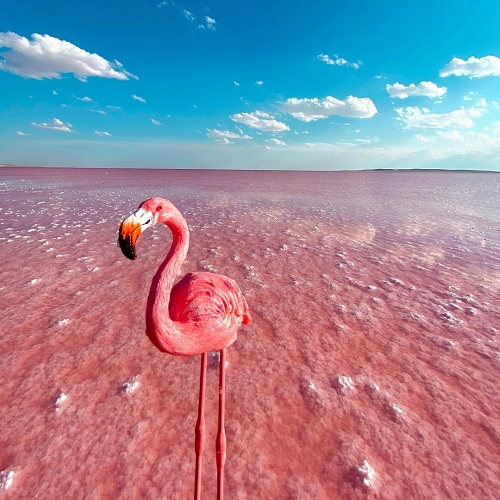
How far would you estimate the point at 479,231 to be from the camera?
31.9ft

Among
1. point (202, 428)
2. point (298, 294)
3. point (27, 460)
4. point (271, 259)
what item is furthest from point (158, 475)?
point (271, 259)

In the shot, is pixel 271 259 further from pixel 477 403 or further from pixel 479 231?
pixel 479 231

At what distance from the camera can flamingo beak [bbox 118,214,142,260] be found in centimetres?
156

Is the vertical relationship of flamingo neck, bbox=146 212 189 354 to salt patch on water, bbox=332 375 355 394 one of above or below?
above

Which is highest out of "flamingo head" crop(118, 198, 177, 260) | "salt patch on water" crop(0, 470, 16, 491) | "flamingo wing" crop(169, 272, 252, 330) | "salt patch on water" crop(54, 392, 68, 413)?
"flamingo head" crop(118, 198, 177, 260)

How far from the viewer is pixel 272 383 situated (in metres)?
3.16

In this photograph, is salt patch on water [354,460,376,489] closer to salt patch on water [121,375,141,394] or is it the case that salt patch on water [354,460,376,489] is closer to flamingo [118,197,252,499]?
flamingo [118,197,252,499]

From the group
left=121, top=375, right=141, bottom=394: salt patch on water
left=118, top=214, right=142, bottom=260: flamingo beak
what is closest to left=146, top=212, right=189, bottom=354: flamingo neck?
left=118, top=214, right=142, bottom=260: flamingo beak

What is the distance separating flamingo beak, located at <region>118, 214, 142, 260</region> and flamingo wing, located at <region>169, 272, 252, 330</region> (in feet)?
1.95

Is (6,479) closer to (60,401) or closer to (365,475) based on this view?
(60,401)

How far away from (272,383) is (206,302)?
1529 millimetres

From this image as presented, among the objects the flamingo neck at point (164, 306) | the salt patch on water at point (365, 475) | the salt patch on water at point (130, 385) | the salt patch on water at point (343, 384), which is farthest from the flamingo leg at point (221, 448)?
the salt patch on water at point (343, 384)

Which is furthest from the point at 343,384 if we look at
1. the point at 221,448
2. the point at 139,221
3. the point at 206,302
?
the point at 139,221

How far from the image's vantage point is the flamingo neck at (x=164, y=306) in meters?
1.76
